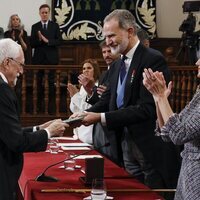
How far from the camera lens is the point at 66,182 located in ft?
10.6

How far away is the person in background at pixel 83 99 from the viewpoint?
204 inches

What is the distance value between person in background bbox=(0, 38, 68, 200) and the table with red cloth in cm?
11

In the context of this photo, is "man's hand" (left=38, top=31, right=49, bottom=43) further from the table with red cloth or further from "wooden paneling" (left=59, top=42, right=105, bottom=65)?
the table with red cloth

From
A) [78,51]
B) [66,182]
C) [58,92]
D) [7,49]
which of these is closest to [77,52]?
[78,51]

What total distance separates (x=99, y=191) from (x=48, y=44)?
23.5ft

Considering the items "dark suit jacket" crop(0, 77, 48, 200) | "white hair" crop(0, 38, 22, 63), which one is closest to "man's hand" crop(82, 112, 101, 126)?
"dark suit jacket" crop(0, 77, 48, 200)

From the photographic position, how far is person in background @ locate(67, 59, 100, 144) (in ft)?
17.0

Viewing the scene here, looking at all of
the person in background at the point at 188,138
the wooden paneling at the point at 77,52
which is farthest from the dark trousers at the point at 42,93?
the person in background at the point at 188,138

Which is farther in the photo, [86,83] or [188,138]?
[86,83]

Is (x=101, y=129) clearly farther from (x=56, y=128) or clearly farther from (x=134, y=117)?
(x=56, y=128)

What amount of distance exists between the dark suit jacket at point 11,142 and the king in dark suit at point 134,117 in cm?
72

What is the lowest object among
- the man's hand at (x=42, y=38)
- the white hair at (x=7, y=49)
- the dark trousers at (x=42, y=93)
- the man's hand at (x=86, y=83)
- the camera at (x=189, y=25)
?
the dark trousers at (x=42, y=93)

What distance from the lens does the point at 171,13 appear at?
39.7ft

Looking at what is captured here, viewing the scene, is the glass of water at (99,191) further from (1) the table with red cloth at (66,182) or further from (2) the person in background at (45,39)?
(2) the person in background at (45,39)
